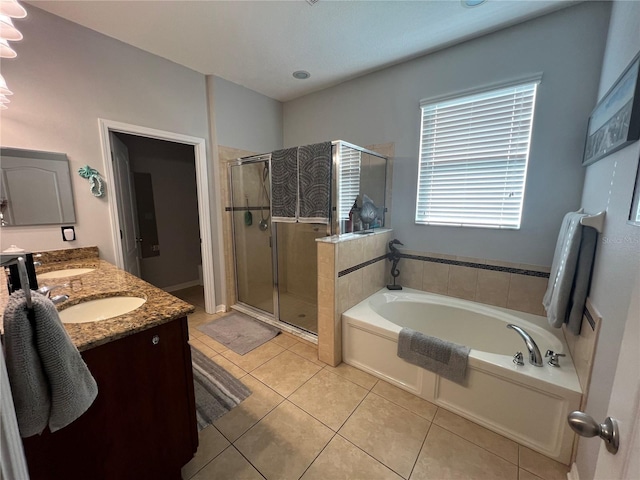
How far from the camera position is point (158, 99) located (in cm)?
244

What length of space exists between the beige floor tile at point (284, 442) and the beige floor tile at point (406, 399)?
529 mm

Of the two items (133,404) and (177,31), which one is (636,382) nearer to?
(133,404)

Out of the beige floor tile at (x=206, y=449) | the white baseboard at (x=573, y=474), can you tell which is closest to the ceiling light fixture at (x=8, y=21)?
the beige floor tile at (x=206, y=449)

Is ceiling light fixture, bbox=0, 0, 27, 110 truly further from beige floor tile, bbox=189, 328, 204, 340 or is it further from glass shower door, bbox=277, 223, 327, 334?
beige floor tile, bbox=189, 328, 204, 340

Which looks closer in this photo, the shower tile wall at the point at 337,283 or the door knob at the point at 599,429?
the door knob at the point at 599,429

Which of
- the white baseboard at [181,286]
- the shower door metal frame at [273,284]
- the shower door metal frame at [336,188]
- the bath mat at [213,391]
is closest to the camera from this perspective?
the bath mat at [213,391]

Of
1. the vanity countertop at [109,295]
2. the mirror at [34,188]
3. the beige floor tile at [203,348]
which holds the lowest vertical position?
the beige floor tile at [203,348]

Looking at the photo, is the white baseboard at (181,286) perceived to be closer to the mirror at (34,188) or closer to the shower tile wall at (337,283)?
the mirror at (34,188)

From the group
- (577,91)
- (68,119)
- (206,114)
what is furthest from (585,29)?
(68,119)

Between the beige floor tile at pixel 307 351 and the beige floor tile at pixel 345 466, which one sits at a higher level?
the beige floor tile at pixel 307 351

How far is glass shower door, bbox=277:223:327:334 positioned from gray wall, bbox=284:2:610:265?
103 centimetres

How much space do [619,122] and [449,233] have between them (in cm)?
135

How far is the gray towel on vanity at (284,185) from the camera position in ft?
8.12

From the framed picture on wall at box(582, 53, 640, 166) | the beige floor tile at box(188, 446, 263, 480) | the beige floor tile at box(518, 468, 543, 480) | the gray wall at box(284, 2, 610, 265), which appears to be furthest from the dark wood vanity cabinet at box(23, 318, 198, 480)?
the gray wall at box(284, 2, 610, 265)
